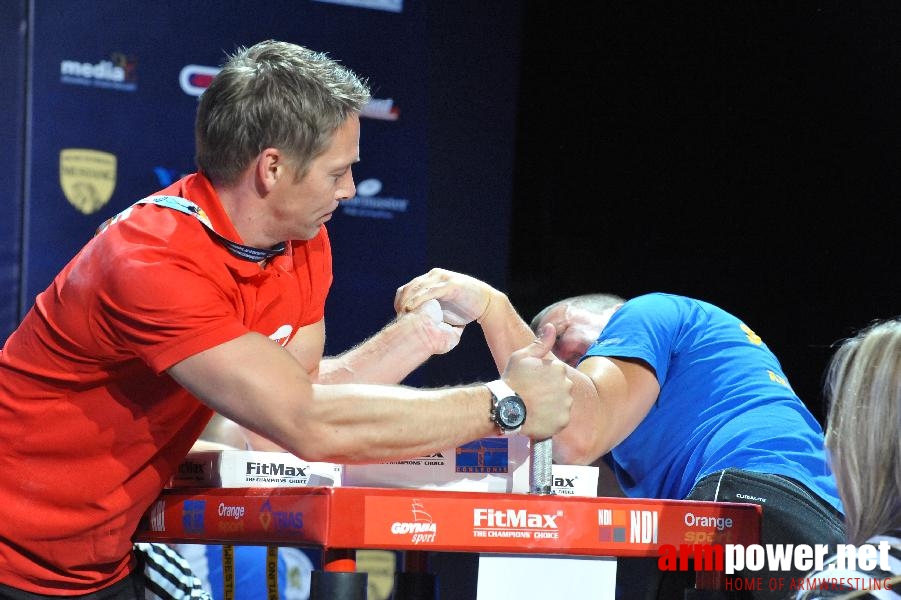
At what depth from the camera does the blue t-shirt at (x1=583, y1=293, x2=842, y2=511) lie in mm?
2332

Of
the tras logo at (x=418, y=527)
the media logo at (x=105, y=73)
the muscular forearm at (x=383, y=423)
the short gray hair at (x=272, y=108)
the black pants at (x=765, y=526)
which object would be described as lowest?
the black pants at (x=765, y=526)

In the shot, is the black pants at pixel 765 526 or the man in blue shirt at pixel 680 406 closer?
the black pants at pixel 765 526

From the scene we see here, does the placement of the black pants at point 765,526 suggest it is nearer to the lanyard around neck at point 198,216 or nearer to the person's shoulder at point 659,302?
the person's shoulder at point 659,302

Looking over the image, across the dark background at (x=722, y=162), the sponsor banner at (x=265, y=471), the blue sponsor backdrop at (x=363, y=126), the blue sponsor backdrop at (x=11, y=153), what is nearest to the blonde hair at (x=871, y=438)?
the sponsor banner at (x=265, y=471)

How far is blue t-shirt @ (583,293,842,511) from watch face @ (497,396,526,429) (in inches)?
26.4

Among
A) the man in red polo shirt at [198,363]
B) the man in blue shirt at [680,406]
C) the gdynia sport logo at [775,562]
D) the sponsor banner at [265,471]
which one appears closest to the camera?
the gdynia sport logo at [775,562]

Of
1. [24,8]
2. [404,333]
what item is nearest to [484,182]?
[24,8]

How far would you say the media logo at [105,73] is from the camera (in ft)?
12.4

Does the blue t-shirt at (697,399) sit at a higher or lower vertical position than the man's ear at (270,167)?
lower

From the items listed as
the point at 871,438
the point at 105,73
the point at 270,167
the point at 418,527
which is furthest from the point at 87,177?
the point at 871,438

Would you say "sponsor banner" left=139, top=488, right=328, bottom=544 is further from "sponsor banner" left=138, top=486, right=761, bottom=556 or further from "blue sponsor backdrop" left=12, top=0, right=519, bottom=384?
"blue sponsor backdrop" left=12, top=0, right=519, bottom=384

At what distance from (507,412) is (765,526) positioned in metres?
0.54

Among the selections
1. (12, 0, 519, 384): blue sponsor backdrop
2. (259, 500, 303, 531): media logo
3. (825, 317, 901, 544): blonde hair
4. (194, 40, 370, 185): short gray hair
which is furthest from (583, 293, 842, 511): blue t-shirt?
(12, 0, 519, 384): blue sponsor backdrop

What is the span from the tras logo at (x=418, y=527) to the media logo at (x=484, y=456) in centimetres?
31
